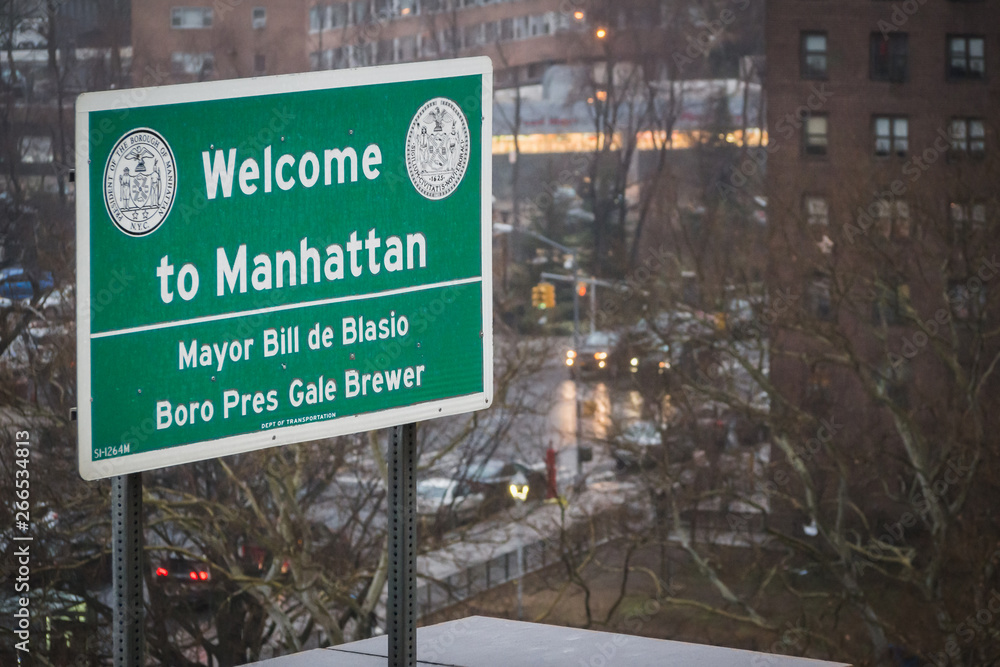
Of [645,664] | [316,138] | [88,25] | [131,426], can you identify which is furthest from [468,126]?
[88,25]

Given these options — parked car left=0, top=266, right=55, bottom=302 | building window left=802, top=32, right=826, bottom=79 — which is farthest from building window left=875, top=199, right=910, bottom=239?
parked car left=0, top=266, right=55, bottom=302

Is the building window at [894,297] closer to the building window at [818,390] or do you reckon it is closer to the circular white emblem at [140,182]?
the building window at [818,390]

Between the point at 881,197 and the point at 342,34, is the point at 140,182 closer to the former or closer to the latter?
the point at 881,197

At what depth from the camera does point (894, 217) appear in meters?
29.8

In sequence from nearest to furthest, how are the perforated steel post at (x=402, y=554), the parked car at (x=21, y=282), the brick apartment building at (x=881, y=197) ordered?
1. the perforated steel post at (x=402, y=554)
2. the parked car at (x=21, y=282)
3. the brick apartment building at (x=881, y=197)

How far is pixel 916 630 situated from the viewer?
92.3 feet

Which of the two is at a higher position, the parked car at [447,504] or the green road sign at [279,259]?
the green road sign at [279,259]

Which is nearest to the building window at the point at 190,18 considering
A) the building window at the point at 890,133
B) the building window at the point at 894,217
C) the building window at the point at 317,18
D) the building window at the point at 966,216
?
the building window at the point at 317,18

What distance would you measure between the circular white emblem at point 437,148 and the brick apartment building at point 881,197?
24.1 m

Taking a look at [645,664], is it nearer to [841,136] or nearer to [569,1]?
[841,136]

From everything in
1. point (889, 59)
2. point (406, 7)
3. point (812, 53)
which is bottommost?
point (889, 59)

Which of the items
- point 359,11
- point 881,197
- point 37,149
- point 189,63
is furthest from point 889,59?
point 37,149

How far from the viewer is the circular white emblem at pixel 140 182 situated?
108 inches

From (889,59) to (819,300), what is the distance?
10.9 metres
